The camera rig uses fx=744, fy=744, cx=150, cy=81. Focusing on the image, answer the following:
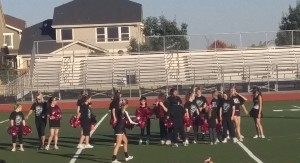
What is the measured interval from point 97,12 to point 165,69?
76.7ft

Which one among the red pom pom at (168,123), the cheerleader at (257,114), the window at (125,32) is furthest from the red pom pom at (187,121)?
the window at (125,32)

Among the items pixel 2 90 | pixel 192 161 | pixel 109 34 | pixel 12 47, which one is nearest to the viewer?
pixel 192 161

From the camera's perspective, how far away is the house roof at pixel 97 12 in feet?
227

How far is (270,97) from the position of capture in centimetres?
4250

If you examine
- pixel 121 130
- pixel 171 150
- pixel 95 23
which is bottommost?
pixel 171 150

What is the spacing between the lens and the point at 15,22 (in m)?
85.6

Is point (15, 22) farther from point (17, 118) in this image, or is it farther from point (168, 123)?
point (168, 123)

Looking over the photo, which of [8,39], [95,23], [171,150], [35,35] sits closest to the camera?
[171,150]

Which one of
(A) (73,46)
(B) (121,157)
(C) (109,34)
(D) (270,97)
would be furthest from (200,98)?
(C) (109,34)

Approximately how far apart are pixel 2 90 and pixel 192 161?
33944 millimetres

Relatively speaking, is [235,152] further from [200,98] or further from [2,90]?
[2,90]

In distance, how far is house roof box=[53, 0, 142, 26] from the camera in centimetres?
6912

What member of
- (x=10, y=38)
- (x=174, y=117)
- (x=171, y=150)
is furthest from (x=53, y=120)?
(x=10, y=38)

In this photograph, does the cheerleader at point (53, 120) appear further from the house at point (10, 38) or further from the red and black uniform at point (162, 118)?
the house at point (10, 38)
